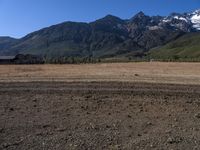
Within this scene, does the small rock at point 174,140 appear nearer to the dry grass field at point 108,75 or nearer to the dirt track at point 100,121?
the dirt track at point 100,121

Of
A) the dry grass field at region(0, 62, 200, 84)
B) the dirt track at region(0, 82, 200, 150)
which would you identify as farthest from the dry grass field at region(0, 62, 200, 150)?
the dry grass field at region(0, 62, 200, 84)

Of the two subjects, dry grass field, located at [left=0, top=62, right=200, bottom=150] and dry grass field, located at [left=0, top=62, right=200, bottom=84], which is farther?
dry grass field, located at [left=0, top=62, right=200, bottom=84]

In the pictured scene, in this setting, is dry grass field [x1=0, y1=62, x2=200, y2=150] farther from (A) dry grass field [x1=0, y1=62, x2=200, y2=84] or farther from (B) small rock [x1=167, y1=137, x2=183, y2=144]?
(A) dry grass field [x1=0, y1=62, x2=200, y2=84]

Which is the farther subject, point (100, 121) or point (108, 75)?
point (108, 75)

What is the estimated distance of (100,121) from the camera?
544 inches

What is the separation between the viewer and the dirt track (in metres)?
11.1

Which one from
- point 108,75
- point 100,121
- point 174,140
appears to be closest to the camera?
point 174,140

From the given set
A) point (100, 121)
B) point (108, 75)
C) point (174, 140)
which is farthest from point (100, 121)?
point (108, 75)

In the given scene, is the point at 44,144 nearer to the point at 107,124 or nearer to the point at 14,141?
the point at 14,141

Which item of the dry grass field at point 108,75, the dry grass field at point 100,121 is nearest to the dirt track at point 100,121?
the dry grass field at point 100,121

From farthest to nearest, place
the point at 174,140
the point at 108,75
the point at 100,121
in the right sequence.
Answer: the point at 108,75 → the point at 100,121 → the point at 174,140

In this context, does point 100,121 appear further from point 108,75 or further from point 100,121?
point 108,75

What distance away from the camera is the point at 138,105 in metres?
17.2

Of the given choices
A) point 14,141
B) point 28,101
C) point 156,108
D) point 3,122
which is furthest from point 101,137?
point 28,101
